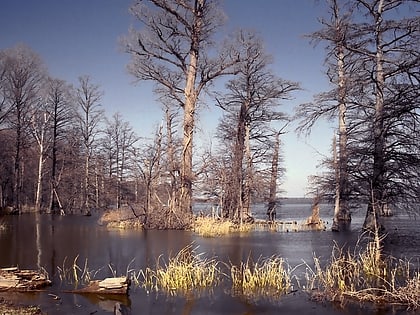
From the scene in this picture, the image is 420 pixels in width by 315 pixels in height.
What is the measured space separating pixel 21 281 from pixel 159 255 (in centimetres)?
475

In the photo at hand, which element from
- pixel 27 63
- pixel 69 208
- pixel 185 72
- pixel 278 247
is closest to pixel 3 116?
pixel 27 63

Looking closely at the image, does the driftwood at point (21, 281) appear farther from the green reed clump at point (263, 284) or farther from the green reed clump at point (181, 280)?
the green reed clump at point (263, 284)

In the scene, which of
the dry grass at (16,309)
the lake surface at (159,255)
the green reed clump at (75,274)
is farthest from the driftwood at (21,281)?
the dry grass at (16,309)

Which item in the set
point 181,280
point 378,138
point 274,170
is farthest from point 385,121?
point 274,170

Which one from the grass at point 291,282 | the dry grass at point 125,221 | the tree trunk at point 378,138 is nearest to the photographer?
the grass at point 291,282

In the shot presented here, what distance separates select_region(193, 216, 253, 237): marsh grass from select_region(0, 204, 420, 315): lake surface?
0.61m

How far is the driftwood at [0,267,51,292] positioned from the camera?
9.03 metres

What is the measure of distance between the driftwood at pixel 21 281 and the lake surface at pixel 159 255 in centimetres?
28

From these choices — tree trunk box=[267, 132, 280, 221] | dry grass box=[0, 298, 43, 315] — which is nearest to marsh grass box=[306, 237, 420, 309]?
dry grass box=[0, 298, 43, 315]

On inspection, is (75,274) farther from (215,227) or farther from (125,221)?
(125,221)

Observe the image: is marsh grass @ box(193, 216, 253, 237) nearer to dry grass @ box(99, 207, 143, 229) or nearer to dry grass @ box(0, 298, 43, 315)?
dry grass @ box(99, 207, 143, 229)

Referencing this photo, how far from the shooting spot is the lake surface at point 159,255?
795cm

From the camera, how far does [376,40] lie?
58.2 ft

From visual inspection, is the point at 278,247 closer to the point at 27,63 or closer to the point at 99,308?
the point at 99,308
